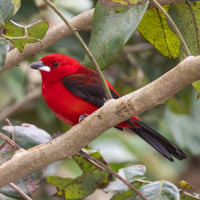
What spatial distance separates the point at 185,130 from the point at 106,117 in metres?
2.47

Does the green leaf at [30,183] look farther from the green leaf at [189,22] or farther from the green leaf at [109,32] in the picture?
the green leaf at [189,22]

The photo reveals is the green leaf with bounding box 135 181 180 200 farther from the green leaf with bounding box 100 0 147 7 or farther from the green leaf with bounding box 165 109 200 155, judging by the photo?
the green leaf with bounding box 165 109 200 155

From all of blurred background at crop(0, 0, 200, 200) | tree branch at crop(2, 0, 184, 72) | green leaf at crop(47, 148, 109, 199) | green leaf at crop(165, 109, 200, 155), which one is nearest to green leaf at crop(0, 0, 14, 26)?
tree branch at crop(2, 0, 184, 72)

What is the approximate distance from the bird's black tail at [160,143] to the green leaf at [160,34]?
36cm

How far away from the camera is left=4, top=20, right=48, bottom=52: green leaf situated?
72.1 inches

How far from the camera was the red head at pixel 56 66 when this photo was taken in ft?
8.80

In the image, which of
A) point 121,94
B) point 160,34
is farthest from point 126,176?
point 121,94

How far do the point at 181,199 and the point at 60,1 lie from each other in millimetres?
2090

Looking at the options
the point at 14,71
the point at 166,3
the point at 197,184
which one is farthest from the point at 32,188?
the point at 197,184

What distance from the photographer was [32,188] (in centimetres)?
246

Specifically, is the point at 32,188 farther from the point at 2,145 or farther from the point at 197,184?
the point at 197,184

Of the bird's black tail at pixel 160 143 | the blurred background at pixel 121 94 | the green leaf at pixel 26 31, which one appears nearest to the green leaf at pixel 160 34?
the bird's black tail at pixel 160 143

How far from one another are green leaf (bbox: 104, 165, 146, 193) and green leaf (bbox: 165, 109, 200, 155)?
1248 millimetres

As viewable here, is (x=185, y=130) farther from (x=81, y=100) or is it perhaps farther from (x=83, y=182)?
(x=81, y=100)
